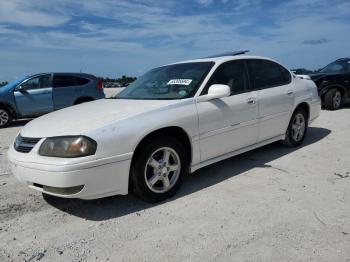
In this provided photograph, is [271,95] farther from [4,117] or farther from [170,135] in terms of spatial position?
[4,117]

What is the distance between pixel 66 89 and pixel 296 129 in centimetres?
760

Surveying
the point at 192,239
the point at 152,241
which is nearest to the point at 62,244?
the point at 152,241

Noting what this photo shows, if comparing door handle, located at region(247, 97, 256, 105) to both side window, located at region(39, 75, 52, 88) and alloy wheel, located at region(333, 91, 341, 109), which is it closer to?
alloy wheel, located at region(333, 91, 341, 109)

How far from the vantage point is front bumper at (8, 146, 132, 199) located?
11.1 feet

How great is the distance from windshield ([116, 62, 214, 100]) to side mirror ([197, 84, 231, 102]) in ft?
0.47

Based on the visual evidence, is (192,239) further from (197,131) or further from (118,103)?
(118,103)

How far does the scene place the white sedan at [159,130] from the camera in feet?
11.3

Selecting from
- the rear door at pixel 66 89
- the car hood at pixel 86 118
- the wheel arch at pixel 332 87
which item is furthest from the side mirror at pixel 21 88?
the wheel arch at pixel 332 87

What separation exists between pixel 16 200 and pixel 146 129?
179 cm

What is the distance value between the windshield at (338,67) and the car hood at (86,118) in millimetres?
8349

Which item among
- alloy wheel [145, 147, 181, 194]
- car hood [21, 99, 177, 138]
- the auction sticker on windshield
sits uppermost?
the auction sticker on windshield

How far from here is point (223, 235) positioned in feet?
10.4

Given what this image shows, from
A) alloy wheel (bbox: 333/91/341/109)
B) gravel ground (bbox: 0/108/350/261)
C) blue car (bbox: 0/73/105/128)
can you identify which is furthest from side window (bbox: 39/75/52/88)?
alloy wheel (bbox: 333/91/341/109)

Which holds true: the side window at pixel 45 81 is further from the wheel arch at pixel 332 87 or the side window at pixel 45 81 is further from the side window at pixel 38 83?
the wheel arch at pixel 332 87
